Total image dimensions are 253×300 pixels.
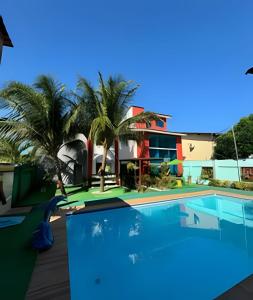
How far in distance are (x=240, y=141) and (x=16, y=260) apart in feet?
86.6

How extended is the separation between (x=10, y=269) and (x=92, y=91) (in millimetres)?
9710

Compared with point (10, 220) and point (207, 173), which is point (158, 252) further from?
point (207, 173)

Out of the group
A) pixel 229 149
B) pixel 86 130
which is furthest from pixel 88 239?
pixel 229 149

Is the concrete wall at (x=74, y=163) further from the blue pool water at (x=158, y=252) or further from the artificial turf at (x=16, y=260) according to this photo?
the artificial turf at (x=16, y=260)

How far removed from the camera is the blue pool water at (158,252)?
12.1 ft

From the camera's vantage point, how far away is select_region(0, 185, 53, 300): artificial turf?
2.96 m

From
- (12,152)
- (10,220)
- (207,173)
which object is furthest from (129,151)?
(10,220)

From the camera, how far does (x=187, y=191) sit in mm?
11922

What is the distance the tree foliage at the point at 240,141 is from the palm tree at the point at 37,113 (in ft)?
70.5

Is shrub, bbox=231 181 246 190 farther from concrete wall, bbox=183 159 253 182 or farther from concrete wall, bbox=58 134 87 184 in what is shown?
concrete wall, bbox=58 134 87 184

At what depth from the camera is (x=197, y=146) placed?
2598 cm

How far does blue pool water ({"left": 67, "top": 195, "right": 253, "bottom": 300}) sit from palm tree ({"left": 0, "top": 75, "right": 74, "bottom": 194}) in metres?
5.07

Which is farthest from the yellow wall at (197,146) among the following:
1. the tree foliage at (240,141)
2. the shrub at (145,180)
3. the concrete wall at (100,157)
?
the shrub at (145,180)

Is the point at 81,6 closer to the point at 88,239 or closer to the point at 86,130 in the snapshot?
the point at 86,130
